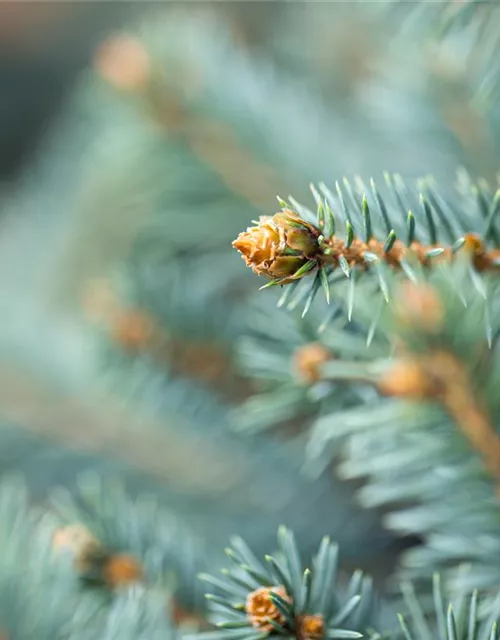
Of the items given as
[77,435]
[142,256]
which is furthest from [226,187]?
[77,435]

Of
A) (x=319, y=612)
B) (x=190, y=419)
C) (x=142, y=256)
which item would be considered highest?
(x=142, y=256)

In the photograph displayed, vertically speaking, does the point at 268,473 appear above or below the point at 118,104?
below

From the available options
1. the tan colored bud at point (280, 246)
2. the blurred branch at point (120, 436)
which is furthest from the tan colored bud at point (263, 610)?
the blurred branch at point (120, 436)


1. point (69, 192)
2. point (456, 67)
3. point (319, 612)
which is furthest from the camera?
point (69, 192)

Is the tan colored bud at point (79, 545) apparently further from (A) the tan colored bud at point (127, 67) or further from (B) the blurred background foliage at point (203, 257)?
(A) the tan colored bud at point (127, 67)

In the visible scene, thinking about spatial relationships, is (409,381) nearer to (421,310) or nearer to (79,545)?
(421,310)

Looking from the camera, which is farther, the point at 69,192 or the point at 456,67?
the point at 69,192

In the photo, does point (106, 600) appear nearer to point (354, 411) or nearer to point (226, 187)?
point (354, 411)
